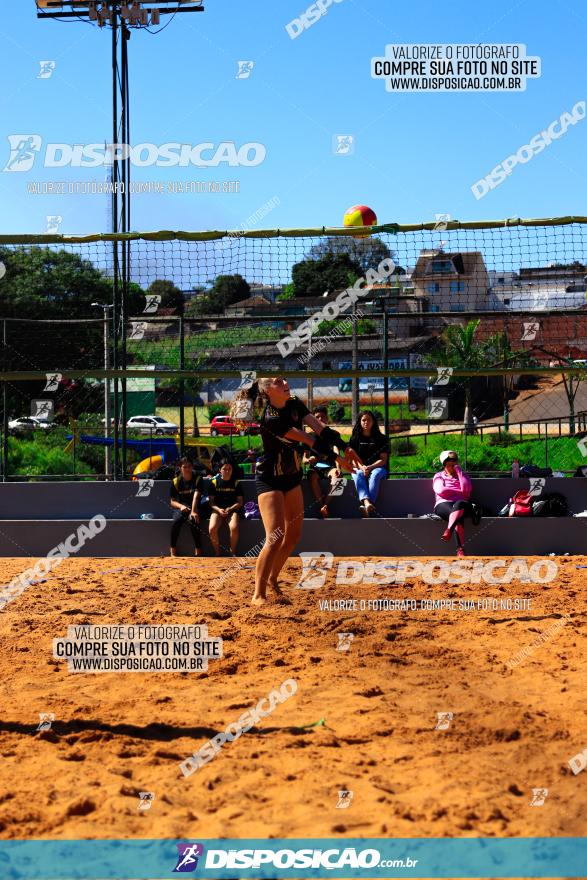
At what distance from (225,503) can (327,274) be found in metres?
5.15

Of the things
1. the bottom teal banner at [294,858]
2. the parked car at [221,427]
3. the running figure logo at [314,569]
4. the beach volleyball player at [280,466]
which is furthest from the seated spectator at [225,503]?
the bottom teal banner at [294,858]

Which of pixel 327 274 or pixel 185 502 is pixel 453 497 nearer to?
pixel 185 502

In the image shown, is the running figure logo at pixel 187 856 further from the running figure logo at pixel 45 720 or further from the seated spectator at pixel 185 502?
the seated spectator at pixel 185 502

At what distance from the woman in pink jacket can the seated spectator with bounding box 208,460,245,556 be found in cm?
229

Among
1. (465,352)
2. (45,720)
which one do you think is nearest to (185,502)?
(465,352)

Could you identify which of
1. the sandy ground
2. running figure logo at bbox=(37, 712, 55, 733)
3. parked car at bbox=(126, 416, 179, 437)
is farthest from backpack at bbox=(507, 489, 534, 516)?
running figure logo at bbox=(37, 712, 55, 733)

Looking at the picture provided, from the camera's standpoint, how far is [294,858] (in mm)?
3223

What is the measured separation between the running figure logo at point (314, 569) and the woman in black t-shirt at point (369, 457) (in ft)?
2.84

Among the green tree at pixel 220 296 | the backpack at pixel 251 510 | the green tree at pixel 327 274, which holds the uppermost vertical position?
the green tree at pixel 327 274

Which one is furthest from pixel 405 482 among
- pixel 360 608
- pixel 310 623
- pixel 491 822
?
pixel 491 822

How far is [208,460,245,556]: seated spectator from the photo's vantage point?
10.8 m

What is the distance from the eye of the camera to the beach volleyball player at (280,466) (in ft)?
24.3

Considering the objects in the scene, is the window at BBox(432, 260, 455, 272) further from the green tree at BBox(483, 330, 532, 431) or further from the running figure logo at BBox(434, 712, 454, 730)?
the running figure logo at BBox(434, 712, 454, 730)

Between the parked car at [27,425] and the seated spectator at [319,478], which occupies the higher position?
the parked car at [27,425]
